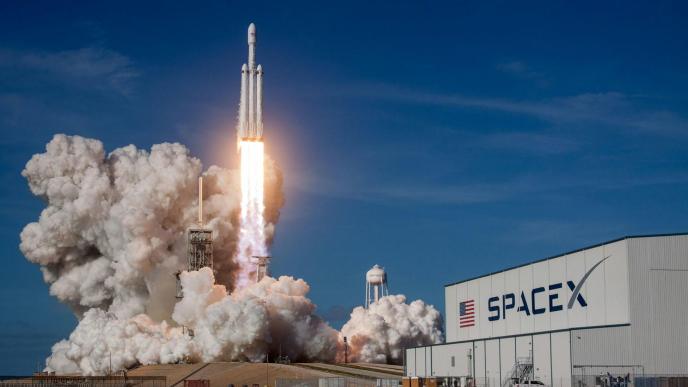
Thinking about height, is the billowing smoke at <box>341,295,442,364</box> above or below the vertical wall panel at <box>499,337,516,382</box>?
above

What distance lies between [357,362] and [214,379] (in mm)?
24580

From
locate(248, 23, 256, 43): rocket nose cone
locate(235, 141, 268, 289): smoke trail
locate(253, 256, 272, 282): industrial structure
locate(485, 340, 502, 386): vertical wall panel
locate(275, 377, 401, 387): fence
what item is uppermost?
locate(248, 23, 256, 43): rocket nose cone

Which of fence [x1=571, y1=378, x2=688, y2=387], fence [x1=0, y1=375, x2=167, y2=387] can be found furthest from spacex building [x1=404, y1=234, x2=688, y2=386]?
fence [x1=0, y1=375, x2=167, y2=387]

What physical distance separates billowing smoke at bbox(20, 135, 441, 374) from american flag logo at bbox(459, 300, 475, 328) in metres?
26.7

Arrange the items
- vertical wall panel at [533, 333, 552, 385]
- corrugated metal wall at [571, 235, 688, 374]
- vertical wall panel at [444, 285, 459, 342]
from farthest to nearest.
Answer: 1. vertical wall panel at [444, 285, 459, 342]
2. vertical wall panel at [533, 333, 552, 385]
3. corrugated metal wall at [571, 235, 688, 374]

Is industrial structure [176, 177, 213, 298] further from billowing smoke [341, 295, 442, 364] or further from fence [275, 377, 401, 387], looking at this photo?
fence [275, 377, 401, 387]

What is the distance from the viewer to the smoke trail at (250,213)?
11619 cm

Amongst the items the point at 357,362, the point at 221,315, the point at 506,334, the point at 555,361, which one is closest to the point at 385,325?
the point at 357,362

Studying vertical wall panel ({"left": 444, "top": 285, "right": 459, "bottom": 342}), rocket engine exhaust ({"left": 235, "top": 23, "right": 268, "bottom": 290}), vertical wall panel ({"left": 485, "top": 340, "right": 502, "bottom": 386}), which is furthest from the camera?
rocket engine exhaust ({"left": 235, "top": 23, "right": 268, "bottom": 290})

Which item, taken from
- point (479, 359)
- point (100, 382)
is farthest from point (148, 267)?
point (479, 359)

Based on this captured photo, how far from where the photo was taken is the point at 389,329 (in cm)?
12450

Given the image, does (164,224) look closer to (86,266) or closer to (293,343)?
(86,266)

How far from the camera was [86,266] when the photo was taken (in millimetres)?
125000

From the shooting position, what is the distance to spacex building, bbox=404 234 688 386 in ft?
220
